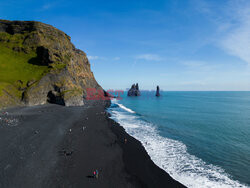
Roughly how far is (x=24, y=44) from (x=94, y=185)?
115 m

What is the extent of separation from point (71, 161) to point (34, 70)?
242ft

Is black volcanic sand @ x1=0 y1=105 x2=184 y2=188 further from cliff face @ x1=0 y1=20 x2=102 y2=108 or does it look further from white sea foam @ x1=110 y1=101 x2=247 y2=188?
cliff face @ x1=0 y1=20 x2=102 y2=108

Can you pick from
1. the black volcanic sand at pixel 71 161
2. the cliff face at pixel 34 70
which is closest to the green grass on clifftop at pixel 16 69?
the cliff face at pixel 34 70

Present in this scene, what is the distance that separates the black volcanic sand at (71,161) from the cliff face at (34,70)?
113ft

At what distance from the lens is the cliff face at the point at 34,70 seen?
61.6m

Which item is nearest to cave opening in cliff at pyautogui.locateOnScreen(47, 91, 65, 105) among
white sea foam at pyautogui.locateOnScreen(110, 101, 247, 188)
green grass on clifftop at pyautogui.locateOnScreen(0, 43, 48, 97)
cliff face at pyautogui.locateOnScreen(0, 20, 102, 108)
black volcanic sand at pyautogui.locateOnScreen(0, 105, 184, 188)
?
cliff face at pyautogui.locateOnScreen(0, 20, 102, 108)

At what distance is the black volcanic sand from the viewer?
55.4 ft

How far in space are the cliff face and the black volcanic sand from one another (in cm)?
3445

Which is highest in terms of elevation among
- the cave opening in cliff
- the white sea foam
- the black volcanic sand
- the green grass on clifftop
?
the green grass on clifftop

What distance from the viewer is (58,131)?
33.7 m

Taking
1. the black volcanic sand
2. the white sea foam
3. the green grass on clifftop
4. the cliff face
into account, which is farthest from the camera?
the green grass on clifftop

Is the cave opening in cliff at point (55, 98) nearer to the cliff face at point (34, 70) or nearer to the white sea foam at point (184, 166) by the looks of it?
the cliff face at point (34, 70)

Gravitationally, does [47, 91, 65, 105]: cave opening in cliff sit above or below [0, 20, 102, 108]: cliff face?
below

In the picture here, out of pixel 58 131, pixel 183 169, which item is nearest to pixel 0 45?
pixel 58 131
